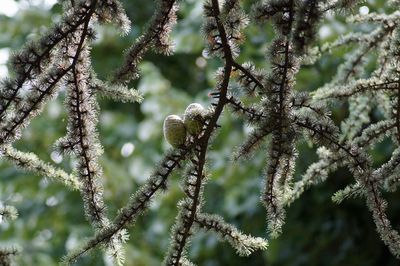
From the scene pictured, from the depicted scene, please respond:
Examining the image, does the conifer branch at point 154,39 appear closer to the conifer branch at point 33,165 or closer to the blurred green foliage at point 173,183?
the conifer branch at point 33,165

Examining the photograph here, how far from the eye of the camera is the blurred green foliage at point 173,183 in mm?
2262

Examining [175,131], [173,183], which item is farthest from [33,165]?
[173,183]

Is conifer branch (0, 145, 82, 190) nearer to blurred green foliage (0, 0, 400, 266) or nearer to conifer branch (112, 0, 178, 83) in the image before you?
conifer branch (112, 0, 178, 83)

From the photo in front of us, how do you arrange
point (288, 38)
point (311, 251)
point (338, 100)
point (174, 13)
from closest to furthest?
1. point (288, 38)
2. point (174, 13)
3. point (338, 100)
4. point (311, 251)

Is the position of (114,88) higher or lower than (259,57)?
lower

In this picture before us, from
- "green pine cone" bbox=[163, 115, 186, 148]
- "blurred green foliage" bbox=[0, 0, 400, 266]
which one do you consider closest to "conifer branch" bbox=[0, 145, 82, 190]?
"green pine cone" bbox=[163, 115, 186, 148]

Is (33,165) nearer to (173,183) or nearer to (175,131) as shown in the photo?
(175,131)

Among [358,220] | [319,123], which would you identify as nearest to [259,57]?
[358,220]

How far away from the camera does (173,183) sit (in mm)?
2559

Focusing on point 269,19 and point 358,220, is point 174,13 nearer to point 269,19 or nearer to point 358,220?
point 269,19

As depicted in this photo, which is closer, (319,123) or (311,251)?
(319,123)

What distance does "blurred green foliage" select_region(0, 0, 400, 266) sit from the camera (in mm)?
2262

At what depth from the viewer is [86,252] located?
74 centimetres

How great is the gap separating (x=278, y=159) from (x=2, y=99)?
32 centimetres
